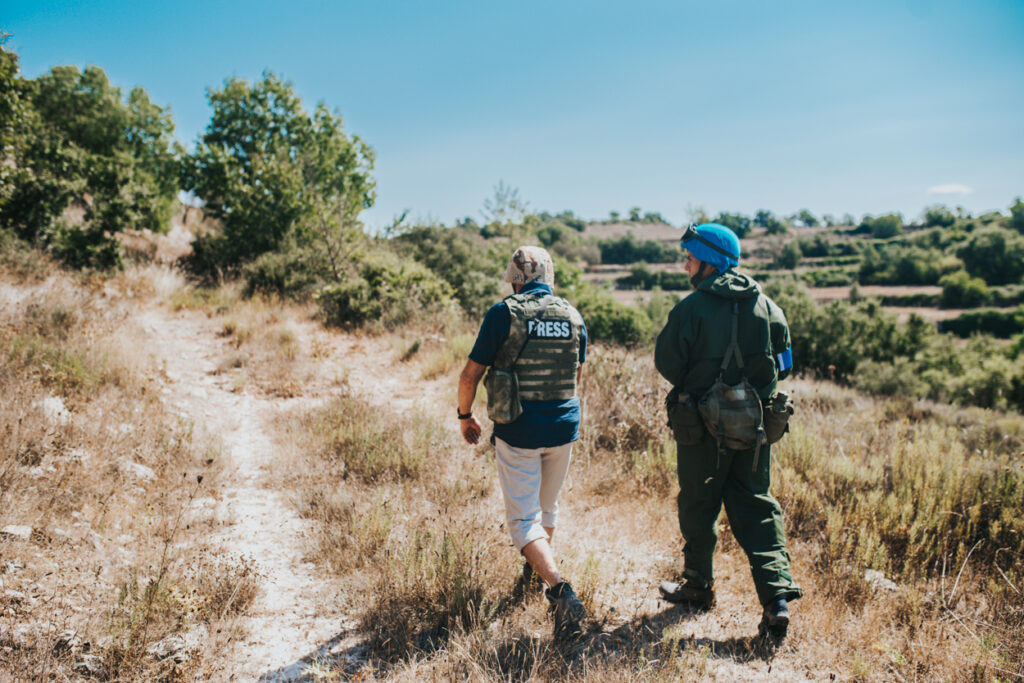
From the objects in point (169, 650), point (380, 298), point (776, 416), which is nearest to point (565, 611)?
point (776, 416)

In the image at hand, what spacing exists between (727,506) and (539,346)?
4.92ft

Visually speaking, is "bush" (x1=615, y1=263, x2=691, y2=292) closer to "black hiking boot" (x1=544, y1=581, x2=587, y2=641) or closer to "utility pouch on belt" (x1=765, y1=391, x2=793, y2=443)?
"utility pouch on belt" (x1=765, y1=391, x2=793, y2=443)

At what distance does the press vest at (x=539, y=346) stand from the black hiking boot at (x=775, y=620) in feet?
5.15

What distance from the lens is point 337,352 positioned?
838 centimetres

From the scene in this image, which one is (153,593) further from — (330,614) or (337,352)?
(337,352)

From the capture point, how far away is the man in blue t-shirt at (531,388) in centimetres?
256

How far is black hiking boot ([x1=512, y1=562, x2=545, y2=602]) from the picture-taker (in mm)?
2887

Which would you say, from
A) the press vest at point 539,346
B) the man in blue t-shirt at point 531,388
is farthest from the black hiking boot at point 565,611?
the press vest at point 539,346

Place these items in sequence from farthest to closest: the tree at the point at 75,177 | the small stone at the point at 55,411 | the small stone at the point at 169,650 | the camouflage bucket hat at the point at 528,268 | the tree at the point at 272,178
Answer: the tree at the point at 272,178, the tree at the point at 75,177, the small stone at the point at 55,411, the camouflage bucket hat at the point at 528,268, the small stone at the point at 169,650

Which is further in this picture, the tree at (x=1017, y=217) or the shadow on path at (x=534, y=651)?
the tree at (x=1017, y=217)

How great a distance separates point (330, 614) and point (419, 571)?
0.56 metres

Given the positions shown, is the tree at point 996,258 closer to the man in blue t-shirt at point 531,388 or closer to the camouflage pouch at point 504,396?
the man in blue t-shirt at point 531,388

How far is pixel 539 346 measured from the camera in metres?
2.61

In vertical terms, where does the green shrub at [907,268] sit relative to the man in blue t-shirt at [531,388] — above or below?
above
